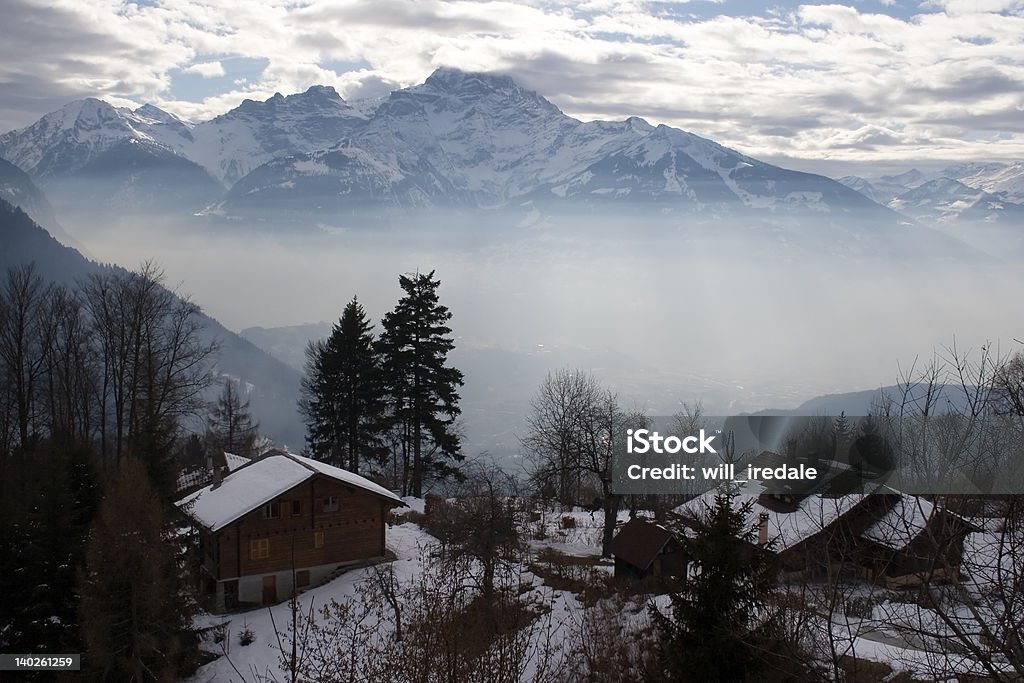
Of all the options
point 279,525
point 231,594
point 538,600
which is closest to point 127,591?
point 231,594

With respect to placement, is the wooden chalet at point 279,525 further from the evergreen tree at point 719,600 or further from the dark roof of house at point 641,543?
the evergreen tree at point 719,600

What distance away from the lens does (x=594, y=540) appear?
3200cm

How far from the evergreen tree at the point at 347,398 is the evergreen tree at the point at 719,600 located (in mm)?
24978

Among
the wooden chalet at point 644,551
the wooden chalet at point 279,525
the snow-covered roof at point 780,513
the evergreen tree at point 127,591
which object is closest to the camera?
the evergreen tree at point 127,591

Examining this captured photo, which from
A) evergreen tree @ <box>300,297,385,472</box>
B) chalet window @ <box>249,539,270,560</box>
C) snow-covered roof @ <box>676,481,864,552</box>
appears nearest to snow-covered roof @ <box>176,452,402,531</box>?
chalet window @ <box>249,539,270,560</box>

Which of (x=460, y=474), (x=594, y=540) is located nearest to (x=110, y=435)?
(x=460, y=474)

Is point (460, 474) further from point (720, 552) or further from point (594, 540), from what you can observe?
point (720, 552)

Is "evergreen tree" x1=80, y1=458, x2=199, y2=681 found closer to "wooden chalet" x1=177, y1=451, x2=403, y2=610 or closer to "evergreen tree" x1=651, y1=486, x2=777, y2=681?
"wooden chalet" x1=177, y1=451, x2=403, y2=610

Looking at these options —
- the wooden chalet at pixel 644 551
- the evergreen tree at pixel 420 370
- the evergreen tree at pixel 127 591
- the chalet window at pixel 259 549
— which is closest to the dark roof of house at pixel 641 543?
the wooden chalet at pixel 644 551

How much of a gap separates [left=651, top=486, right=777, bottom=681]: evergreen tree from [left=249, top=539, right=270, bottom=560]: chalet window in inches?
664

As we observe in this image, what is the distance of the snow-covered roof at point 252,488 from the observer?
82.8ft

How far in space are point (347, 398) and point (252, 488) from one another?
11.2 metres

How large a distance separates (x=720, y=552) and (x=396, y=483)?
30.0 meters

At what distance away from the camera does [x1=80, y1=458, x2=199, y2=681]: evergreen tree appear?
16.8 m
